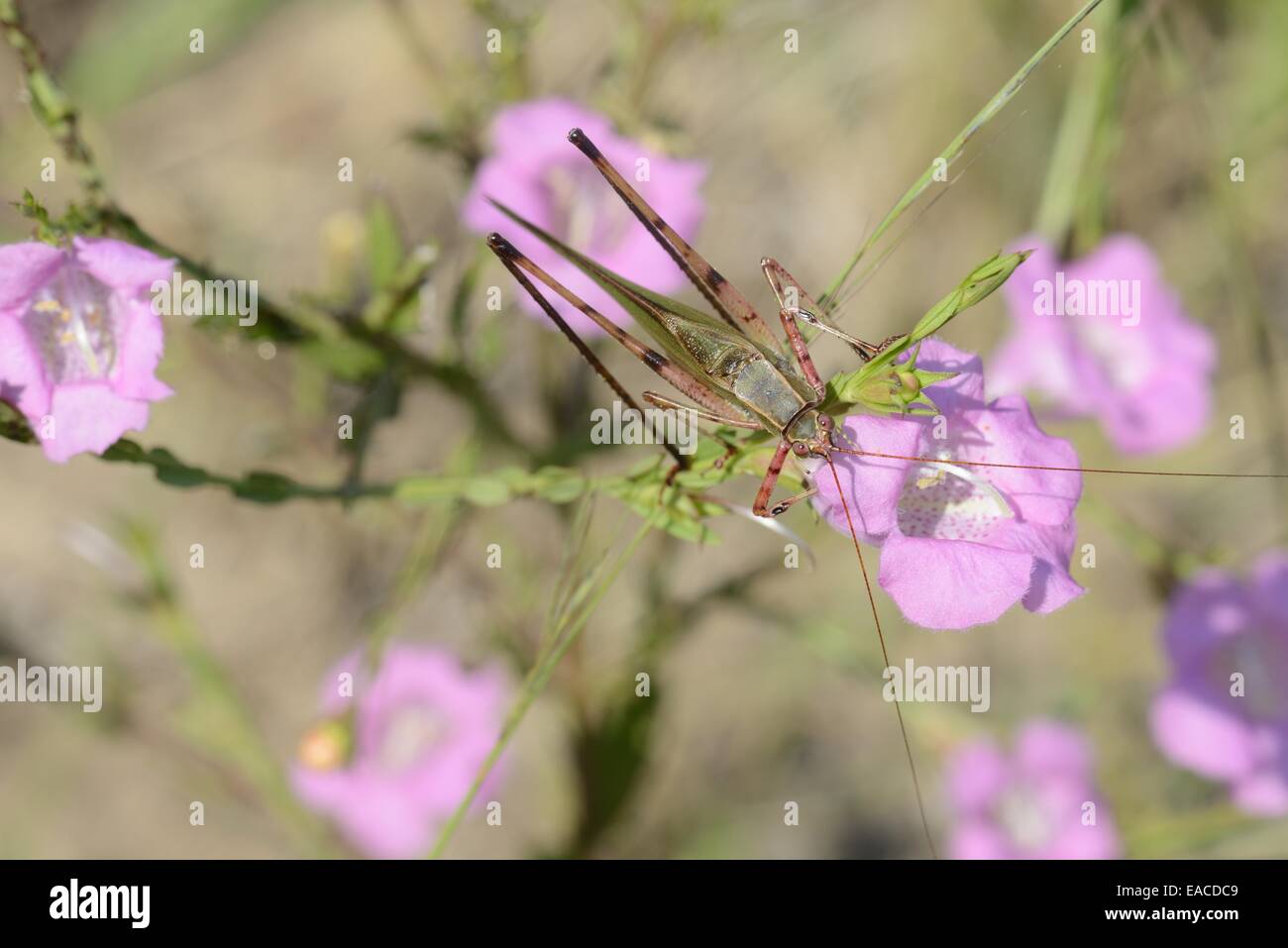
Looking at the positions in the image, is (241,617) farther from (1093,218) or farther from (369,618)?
(1093,218)

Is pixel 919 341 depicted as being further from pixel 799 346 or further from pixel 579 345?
pixel 579 345

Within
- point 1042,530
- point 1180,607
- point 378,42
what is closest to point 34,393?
point 1042,530

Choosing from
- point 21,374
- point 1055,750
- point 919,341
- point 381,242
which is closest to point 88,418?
point 21,374

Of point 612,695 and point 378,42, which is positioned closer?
point 612,695

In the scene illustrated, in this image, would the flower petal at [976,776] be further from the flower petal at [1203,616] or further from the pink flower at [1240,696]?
the flower petal at [1203,616]

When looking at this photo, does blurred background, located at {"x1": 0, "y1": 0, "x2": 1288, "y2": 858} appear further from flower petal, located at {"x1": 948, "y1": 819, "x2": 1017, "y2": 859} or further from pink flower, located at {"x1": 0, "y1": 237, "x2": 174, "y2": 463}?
pink flower, located at {"x1": 0, "y1": 237, "x2": 174, "y2": 463}

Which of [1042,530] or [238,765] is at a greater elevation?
[1042,530]
